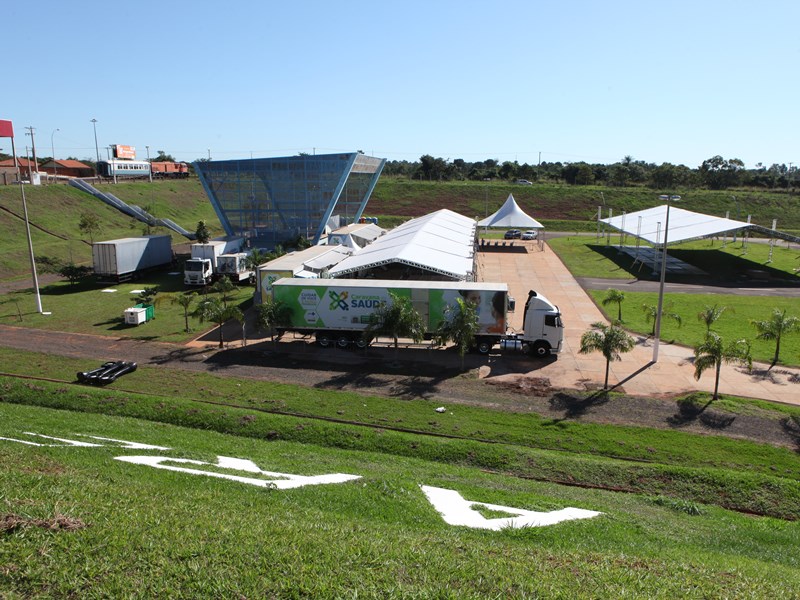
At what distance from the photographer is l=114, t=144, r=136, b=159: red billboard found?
11456 cm

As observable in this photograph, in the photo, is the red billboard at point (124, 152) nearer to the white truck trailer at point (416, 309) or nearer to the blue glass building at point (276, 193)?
the blue glass building at point (276, 193)

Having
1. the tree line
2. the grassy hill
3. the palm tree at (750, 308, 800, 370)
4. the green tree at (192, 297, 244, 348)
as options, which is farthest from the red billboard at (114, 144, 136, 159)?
the palm tree at (750, 308, 800, 370)

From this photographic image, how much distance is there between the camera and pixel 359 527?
Answer: 36.0ft

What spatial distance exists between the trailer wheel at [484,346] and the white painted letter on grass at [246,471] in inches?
545

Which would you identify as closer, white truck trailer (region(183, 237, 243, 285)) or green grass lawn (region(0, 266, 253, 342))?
green grass lawn (region(0, 266, 253, 342))

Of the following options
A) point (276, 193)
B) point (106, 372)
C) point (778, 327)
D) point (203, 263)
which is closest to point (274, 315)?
point (106, 372)

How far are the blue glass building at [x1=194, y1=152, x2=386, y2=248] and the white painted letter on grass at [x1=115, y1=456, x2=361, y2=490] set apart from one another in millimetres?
37506

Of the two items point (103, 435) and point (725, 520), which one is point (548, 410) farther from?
point (103, 435)

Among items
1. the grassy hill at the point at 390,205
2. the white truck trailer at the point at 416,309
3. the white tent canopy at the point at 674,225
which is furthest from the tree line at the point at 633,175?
the white truck trailer at the point at 416,309

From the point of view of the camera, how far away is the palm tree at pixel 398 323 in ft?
85.7

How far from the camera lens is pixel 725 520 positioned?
46.7ft

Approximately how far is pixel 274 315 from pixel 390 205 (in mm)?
73992

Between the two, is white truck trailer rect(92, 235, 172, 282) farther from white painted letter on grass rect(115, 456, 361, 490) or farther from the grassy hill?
white painted letter on grass rect(115, 456, 361, 490)

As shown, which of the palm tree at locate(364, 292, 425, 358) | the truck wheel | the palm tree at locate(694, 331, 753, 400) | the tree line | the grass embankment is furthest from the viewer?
the tree line
